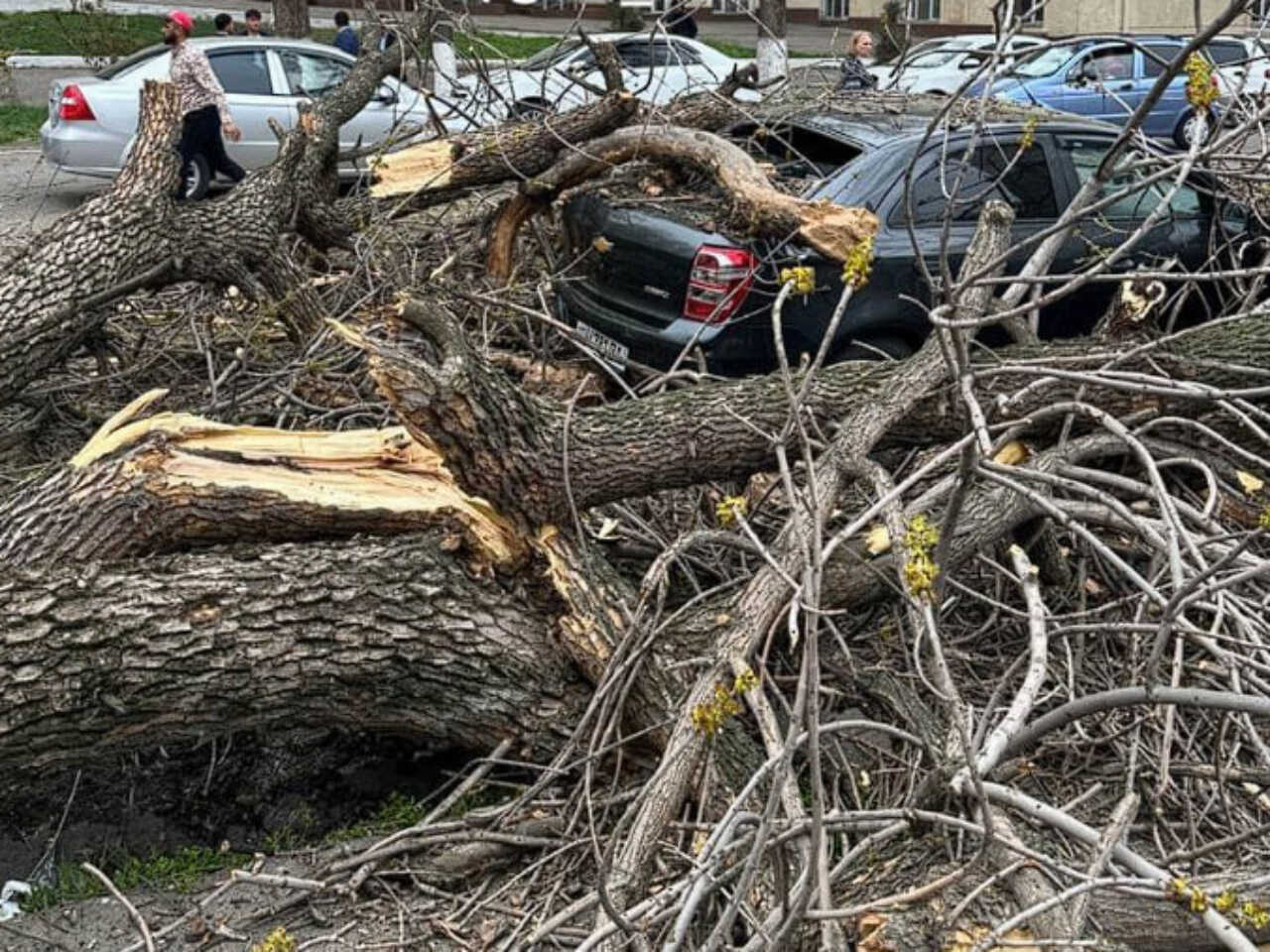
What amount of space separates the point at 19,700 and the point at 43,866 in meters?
0.73

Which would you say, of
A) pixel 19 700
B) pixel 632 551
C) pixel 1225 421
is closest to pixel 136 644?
pixel 19 700

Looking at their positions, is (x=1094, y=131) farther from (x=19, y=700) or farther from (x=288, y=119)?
(x=288, y=119)

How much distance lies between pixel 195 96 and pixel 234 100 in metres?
2.23

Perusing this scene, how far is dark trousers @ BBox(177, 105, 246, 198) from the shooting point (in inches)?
404

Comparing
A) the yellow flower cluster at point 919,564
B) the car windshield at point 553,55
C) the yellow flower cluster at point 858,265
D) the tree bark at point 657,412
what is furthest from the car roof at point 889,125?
the yellow flower cluster at point 919,564

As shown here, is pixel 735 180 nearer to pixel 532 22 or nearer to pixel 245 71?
pixel 245 71

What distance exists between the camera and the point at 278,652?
3760 mm

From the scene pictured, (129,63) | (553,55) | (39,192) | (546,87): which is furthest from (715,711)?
(39,192)

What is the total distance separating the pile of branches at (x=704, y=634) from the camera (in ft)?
9.66

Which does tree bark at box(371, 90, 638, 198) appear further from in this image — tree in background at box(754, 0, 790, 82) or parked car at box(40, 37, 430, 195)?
tree in background at box(754, 0, 790, 82)

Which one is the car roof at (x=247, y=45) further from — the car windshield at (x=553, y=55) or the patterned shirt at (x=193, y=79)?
the car windshield at (x=553, y=55)

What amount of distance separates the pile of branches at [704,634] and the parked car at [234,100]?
24.1 ft

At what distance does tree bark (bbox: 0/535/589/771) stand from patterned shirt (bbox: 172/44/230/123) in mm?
7229

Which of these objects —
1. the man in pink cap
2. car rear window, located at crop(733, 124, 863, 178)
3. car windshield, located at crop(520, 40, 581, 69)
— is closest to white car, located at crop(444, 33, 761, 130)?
car windshield, located at crop(520, 40, 581, 69)
